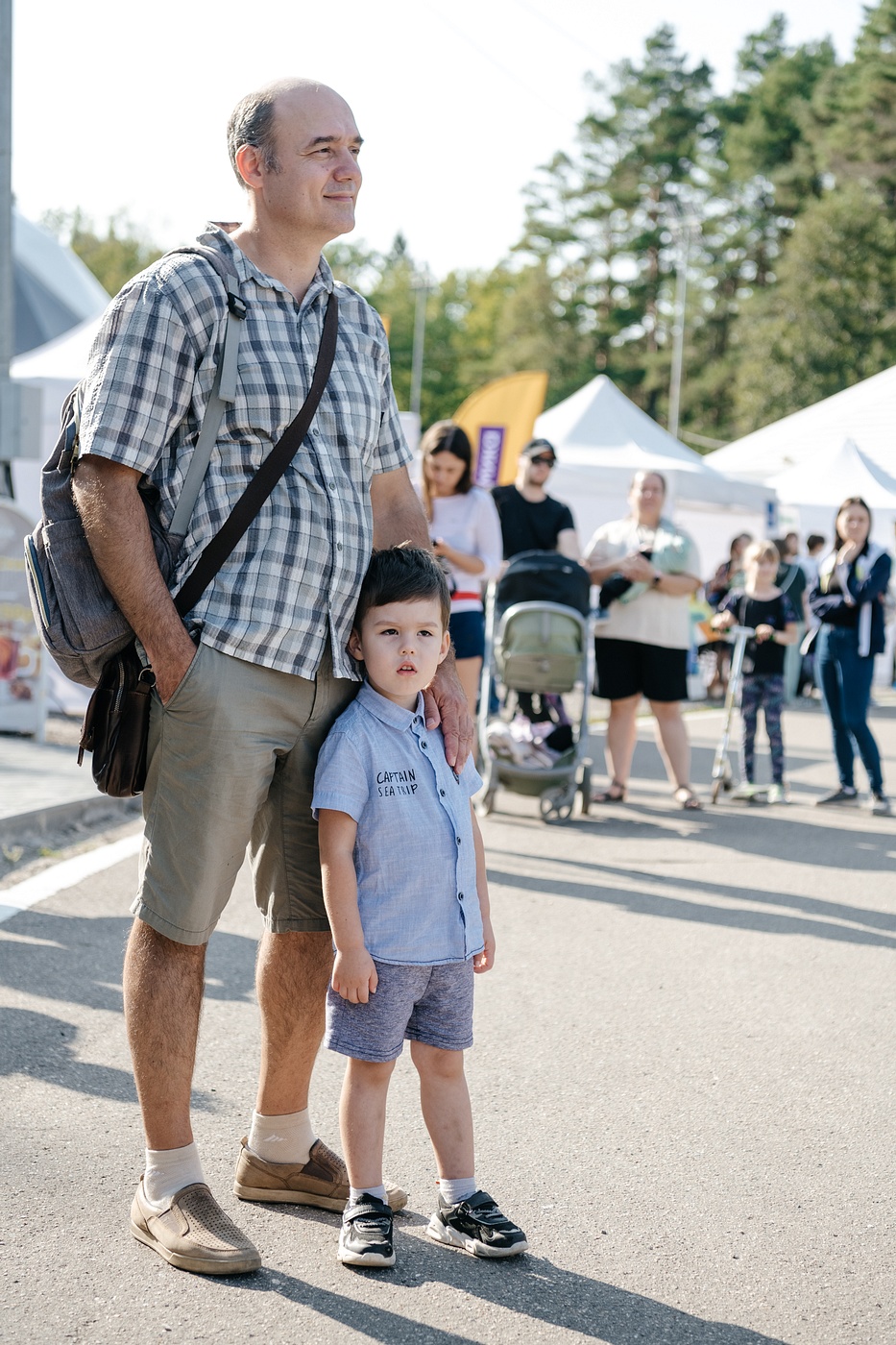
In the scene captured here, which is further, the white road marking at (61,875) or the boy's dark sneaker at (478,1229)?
the white road marking at (61,875)

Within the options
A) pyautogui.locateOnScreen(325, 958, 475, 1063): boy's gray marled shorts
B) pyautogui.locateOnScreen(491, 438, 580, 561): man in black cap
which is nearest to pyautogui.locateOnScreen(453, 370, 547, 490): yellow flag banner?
pyautogui.locateOnScreen(491, 438, 580, 561): man in black cap

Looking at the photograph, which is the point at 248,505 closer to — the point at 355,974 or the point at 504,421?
the point at 355,974

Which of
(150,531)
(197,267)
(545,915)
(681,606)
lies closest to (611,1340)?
(150,531)

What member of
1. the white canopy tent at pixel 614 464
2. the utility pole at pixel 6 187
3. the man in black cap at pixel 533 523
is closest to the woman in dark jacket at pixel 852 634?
the man in black cap at pixel 533 523

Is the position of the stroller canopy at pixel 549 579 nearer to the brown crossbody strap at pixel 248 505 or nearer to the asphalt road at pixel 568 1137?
the asphalt road at pixel 568 1137

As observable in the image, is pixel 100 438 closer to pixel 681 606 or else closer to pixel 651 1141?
pixel 651 1141

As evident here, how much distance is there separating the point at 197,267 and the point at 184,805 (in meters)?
1.02

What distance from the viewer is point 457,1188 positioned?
120 inches

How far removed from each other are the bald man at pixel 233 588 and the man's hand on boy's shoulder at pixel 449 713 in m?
0.20

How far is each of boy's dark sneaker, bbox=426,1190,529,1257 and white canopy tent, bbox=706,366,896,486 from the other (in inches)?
612

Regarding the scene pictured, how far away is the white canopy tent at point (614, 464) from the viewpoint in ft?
56.7

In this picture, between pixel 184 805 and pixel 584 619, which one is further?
→ pixel 584 619

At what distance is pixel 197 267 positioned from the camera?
9.29ft

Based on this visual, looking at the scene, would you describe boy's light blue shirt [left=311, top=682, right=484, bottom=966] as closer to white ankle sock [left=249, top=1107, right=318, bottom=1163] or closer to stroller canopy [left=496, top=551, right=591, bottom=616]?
white ankle sock [left=249, top=1107, right=318, bottom=1163]
